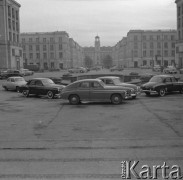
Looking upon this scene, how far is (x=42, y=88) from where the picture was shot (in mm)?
22750

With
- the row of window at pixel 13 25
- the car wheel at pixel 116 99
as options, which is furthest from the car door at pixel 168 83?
the row of window at pixel 13 25

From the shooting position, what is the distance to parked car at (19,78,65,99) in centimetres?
2242

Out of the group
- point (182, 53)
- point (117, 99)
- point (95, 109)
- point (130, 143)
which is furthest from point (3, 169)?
point (182, 53)

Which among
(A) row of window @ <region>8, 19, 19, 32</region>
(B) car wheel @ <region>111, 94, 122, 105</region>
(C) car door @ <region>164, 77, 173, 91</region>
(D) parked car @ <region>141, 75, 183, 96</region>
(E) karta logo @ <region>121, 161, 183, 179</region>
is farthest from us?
(A) row of window @ <region>8, 19, 19, 32</region>

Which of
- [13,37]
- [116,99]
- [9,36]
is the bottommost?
[116,99]

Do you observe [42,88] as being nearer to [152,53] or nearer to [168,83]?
[168,83]

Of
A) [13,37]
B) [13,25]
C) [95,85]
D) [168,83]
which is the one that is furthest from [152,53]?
[95,85]

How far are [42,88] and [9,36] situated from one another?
59.4m

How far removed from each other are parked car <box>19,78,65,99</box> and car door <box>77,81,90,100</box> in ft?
13.0

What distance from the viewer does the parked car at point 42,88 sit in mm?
22425

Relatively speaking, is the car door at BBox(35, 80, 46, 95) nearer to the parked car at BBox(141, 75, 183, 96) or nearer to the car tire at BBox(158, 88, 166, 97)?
the parked car at BBox(141, 75, 183, 96)

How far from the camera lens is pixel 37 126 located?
11859mm

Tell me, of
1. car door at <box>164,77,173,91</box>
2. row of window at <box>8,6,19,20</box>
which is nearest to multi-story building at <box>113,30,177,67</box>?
row of window at <box>8,6,19,20</box>

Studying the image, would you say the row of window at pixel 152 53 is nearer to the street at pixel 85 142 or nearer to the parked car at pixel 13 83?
the parked car at pixel 13 83
